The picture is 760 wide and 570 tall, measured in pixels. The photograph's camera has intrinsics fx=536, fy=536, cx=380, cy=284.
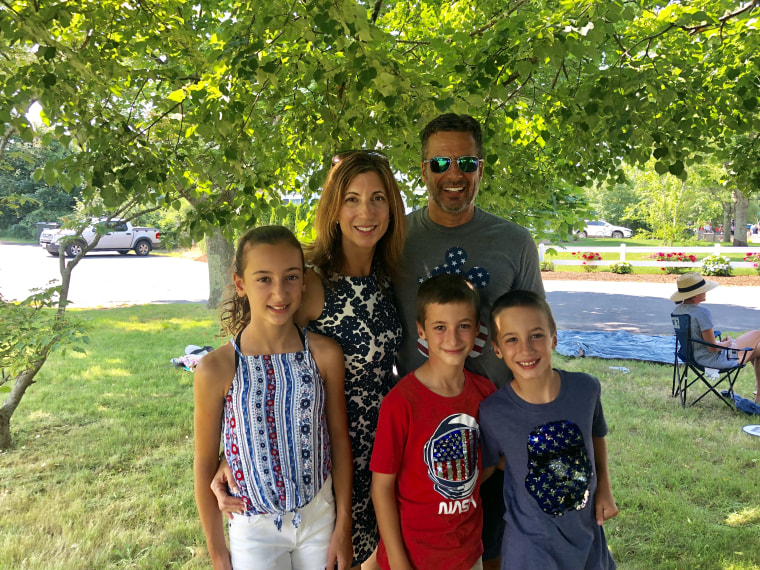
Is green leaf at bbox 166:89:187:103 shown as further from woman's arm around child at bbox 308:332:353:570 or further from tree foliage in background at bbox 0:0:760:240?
woman's arm around child at bbox 308:332:353:570

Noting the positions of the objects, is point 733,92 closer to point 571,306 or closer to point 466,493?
point 466,493

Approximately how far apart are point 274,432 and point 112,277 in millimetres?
17459

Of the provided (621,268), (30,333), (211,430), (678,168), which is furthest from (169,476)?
(621,268)

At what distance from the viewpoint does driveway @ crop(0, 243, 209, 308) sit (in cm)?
1351

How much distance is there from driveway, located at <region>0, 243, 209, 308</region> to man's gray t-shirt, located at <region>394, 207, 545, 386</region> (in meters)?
12.1

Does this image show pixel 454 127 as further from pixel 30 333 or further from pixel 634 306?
pixel 634 306

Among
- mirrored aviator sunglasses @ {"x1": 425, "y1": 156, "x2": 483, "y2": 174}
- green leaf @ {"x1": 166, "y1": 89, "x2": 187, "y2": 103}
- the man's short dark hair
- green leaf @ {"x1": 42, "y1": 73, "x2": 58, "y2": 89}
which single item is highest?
green leaf @ {"x1": 166, "y1": 89, "x2": 187, "y2": 103}

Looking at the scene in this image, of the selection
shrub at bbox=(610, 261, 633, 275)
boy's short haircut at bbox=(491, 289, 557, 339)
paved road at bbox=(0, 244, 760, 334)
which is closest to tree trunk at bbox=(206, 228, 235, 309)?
paved road at bbox=(0, 244, 760, 334)

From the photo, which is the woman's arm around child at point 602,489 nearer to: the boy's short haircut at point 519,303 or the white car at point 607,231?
the boy's short haircut at point 519,303

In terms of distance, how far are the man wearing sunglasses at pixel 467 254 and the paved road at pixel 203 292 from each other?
8427mm

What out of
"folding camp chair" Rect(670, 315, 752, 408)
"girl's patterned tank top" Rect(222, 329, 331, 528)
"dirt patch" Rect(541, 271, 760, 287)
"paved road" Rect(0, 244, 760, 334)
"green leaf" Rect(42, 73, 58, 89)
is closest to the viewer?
"girl's patterned tank top" Rect(222, 329, 331, 528)

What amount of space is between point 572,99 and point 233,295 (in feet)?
6.76

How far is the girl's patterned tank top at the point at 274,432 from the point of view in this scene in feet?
5.79

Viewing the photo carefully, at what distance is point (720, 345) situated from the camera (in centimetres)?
578
